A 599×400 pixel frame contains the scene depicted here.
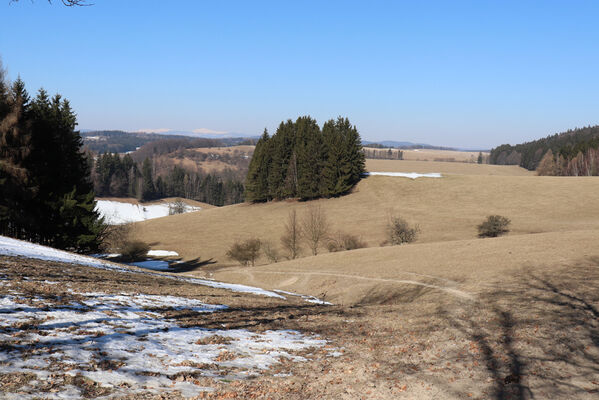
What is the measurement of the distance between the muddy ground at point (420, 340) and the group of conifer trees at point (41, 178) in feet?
55.0

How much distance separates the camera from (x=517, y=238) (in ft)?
116

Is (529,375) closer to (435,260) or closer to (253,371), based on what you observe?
(253,371)

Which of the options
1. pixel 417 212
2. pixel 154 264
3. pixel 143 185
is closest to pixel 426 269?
pixel 154 264

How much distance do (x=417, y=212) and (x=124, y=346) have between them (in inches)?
2440

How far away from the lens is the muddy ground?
27.1 feet

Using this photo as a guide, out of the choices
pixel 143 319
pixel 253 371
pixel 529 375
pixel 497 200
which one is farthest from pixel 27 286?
pixel 497 200

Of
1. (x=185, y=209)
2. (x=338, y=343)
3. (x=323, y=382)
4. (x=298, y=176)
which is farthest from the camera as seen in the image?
(x=185, y=209)

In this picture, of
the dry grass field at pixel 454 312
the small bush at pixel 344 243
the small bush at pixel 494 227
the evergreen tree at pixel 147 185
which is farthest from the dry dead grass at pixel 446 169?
the evergreen tree at pixel 147 185

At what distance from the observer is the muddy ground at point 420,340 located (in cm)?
825

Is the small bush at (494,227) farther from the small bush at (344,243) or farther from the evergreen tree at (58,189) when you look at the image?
the evergreen tree at (58,189)

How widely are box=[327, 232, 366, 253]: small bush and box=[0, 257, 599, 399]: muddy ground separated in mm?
30469

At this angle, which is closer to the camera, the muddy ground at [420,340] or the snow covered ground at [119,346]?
the snow covered ground at [119,346]

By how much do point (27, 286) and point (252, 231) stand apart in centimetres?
5367

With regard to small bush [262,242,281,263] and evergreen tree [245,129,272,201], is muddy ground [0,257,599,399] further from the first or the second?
evergreen tree [245,129,272,201]
